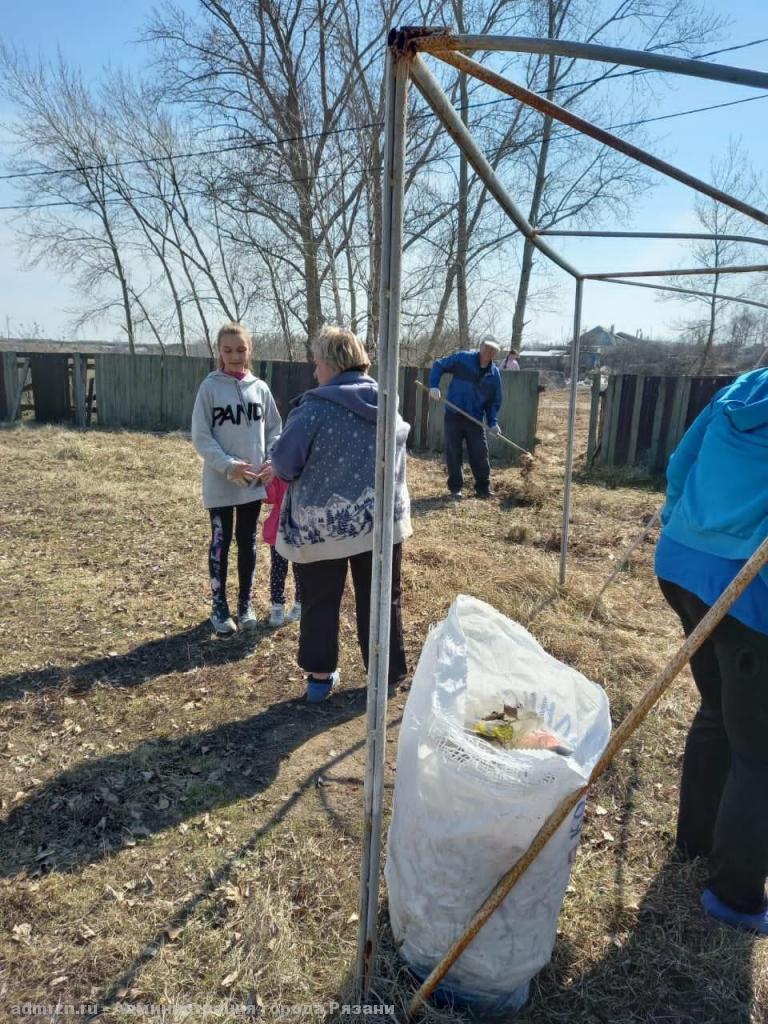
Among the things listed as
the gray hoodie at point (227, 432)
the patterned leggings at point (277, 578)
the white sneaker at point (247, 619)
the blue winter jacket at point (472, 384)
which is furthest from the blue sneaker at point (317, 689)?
the blue winter jacket at point (472, 384)

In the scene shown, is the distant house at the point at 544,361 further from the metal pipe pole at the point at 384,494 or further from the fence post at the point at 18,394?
the metal pipe pole at the point at 384,494

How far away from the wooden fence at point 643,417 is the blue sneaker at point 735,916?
27.2ft

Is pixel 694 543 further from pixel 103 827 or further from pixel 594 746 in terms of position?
pixel 103 827

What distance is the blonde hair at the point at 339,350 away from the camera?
8.92ft

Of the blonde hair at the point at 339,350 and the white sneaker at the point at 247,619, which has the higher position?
the blonde hair at the point at 339,350

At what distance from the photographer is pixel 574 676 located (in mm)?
1963

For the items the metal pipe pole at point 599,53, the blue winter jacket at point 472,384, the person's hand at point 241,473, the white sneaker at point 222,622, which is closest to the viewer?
the metal pipe pole at point 599,53

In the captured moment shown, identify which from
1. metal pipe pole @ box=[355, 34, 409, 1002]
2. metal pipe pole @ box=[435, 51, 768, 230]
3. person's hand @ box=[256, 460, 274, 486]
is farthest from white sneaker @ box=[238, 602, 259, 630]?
metal pipe pole @ box=[435, 51, 768, 230]

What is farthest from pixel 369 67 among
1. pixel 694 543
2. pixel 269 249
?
pixel 694 543

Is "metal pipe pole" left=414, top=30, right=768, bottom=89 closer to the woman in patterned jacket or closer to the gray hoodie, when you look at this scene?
the woman in patterned jacket

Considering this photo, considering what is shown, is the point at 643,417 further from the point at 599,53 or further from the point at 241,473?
the point at 599,53

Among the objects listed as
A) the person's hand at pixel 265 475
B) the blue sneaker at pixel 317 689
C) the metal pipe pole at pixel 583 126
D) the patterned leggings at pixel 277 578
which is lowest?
the blue sneaker at pixel 317 689

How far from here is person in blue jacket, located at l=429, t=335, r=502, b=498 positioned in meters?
7.67

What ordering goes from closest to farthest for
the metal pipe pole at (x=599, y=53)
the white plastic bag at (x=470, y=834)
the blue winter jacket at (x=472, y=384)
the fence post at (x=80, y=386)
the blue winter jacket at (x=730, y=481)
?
the metal pipe pole at (x=599, y=53) → the white plastic bag at (x=470, y=834) → the blue winter jacket at (x=730, y=481) → the blue winter jacket at (x=472, y=384) → the fence post at (x=80, y=386)
